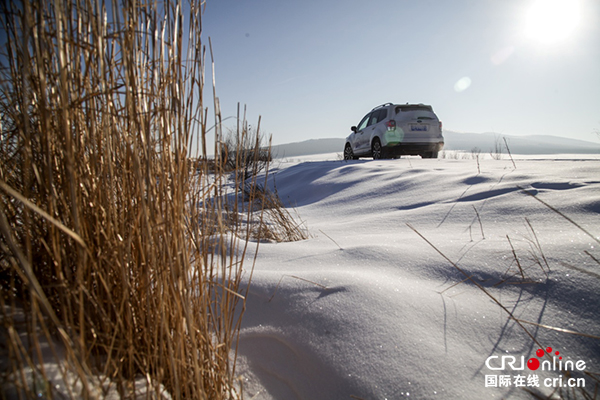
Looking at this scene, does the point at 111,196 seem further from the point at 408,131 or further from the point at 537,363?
the point at 408,131

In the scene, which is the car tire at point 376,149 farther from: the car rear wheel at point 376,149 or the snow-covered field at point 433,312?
the snow-covered field at point 433,312

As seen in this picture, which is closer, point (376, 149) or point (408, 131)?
point (408, 131)

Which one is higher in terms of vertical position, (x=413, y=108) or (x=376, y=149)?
(x=413, y=108)

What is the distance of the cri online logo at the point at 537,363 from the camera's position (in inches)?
33.2

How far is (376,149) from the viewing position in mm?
7820

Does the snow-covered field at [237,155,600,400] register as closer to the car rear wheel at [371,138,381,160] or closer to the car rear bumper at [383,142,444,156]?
the car rear bumper at [383,142,444,156]

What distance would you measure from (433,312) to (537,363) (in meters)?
0.30

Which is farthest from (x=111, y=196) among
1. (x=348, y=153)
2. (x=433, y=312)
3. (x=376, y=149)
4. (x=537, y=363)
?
(x=348, y=153)

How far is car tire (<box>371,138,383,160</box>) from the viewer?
7.61 meters

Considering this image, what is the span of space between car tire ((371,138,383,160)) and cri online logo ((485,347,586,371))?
275 inches

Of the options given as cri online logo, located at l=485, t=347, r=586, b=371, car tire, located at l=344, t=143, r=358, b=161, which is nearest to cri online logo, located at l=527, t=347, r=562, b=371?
cri online logo, located at l=485, t=347, r=586, b=371

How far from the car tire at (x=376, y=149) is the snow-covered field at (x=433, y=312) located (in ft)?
19.1

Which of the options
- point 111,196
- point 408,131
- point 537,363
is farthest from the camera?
point 408,131

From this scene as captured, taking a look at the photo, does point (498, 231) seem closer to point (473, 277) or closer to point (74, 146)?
point (473, 277)
